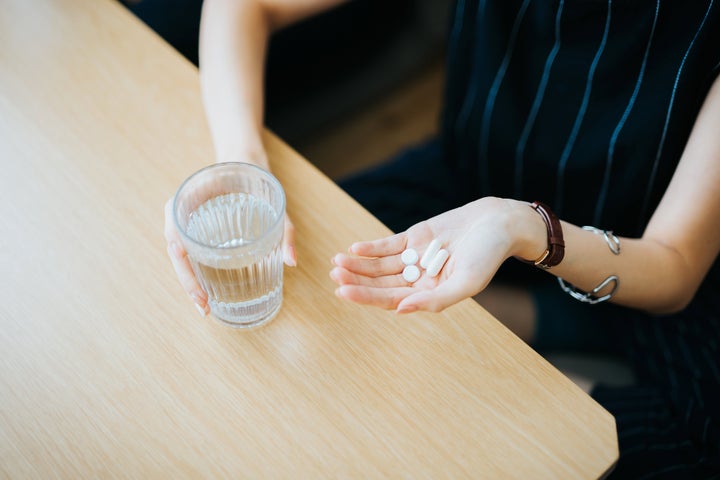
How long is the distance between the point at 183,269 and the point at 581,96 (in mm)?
637

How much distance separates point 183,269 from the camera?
2.21 feet

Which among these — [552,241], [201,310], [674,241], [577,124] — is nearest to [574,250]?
[552,241]

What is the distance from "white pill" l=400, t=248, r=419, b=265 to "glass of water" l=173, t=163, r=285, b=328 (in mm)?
141

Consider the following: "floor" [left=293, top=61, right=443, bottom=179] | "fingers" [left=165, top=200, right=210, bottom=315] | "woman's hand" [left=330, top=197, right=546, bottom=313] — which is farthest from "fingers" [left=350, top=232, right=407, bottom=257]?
"floor" [left=293, top=61, right=443, bottom=179]

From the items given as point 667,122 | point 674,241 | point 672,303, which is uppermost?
point 667,122

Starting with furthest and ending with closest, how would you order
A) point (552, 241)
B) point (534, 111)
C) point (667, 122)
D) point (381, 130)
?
point (381, 130) → point (534, 111) → point (667, 122) → point (552, 241)

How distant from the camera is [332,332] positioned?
2.23ft

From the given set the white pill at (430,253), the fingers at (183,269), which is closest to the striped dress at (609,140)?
the white pill at (430,253)

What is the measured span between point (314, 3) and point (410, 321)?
0.55m

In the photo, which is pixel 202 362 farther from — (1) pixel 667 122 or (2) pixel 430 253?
(1) pixel 667 122

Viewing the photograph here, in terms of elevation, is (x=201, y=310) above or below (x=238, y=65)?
below

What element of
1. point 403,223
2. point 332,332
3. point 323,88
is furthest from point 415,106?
point 332,332

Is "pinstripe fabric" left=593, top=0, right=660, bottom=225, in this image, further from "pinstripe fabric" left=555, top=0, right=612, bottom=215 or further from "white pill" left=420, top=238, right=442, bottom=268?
"white pill" left=420, top=238, right=442, bottom=268

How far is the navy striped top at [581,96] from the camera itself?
2.74ft
